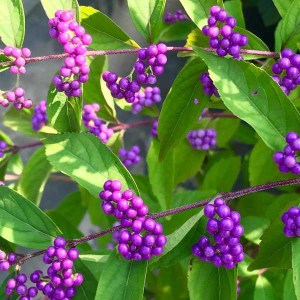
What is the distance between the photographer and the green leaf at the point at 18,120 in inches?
64.1

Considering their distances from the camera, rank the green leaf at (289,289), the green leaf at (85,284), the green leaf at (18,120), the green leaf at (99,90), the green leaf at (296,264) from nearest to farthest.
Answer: the green leaf at (296,264) < the green leaf at (85,284) < the green leaf at (289,289) < the green leaf at (99,90) < the green leaf at (18,120)

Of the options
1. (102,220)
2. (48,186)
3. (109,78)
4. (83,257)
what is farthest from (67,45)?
(48,186)

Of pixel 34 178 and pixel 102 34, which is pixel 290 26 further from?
pixel 34 178

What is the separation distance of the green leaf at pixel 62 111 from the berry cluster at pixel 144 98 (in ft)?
1.34

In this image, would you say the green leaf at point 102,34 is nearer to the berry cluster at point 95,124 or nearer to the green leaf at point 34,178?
the berry cluster at point 95,124

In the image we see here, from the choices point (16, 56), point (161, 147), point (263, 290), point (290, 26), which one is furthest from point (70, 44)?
point (263, 290)

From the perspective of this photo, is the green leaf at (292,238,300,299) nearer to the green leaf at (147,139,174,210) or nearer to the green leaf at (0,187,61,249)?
the green leaf at (0,187,61,249)

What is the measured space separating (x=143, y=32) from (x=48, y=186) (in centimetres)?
154

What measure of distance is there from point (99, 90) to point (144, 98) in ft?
0.48

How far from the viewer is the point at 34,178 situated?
1438 millimetres

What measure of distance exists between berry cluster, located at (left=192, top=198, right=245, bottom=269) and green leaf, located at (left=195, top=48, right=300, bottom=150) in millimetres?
146

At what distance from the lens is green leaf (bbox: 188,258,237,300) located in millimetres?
940

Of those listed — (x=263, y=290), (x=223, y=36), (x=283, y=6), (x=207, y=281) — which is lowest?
(x=263, y=290)

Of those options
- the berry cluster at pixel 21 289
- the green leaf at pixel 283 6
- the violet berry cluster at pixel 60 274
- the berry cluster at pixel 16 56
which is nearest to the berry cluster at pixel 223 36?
the green leaf at pixel 283 6
